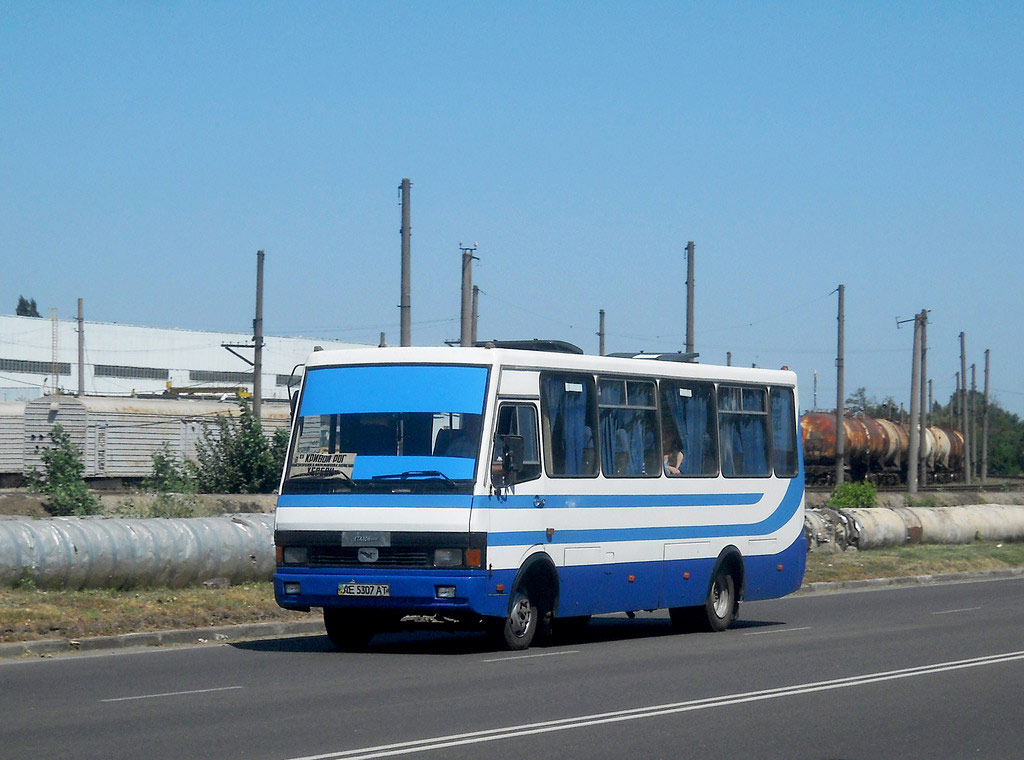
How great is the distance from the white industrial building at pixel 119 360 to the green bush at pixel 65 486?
6114 centimetres

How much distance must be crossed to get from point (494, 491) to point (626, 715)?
4.13 metres

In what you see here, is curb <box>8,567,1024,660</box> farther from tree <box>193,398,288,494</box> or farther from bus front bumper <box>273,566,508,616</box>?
tree <box>193,398,288,494</box>

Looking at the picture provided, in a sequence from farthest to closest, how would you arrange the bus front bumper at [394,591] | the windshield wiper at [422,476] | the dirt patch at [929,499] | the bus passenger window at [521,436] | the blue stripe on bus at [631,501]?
the dirt patch at [929,499] → the blue stripe on bus at [631,501] → the bus passenger window at [521,436] → the windshield wiper at [422,476] → the bus front bumper at [394,591]

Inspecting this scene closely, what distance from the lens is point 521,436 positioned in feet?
46.9

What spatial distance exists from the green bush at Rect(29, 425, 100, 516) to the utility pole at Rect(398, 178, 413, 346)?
7125 millimetres

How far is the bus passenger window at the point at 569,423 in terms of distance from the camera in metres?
14.8

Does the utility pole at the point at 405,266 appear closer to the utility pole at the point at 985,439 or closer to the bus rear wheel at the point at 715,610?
the bus rear wheel at the point at 715,610

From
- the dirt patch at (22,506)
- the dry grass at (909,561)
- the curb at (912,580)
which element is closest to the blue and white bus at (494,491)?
the curb at (912,580)

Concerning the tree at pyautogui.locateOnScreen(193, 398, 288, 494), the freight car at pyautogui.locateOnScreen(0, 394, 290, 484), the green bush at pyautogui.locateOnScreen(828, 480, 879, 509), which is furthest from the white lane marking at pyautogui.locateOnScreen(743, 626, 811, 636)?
the freight car at pyautogui.locateOnScreen(0, 394, 290, 484)

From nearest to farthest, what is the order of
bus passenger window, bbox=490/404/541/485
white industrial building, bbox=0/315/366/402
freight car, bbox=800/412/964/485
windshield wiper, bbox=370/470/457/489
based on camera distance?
windshield wiper, bbox=370/470/457/489
bus passenger window, bbox=490/404/541/485
freight car, bbox=800/412/964/485
white industrial building, bbox=0/315/366/402

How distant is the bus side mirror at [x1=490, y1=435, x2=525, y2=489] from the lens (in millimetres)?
13828

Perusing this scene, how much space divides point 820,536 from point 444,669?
68.5 feet

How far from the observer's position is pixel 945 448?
74.5 metres

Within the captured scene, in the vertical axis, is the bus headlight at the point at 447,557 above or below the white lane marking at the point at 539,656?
above
